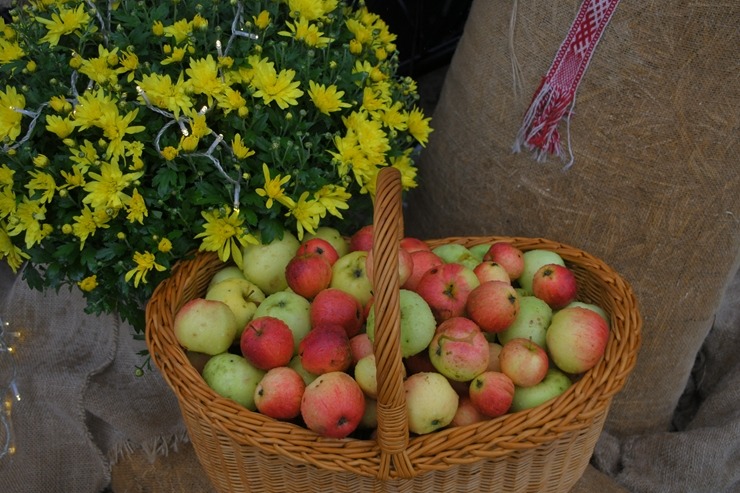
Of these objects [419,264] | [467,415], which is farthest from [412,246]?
[467,415]

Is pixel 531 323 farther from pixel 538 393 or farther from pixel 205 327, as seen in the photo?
pixel 205 327

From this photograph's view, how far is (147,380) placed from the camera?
1.85 metres

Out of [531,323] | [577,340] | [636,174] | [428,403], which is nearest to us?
[428,403]

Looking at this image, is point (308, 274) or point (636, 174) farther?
point (636, 174)

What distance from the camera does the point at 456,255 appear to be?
1459mm

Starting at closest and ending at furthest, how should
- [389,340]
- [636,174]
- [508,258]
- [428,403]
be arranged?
[389,340] < [428,403] < [508,258] < [636,174]

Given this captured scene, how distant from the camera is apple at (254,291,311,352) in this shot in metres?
1.26

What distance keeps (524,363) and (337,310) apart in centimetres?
33

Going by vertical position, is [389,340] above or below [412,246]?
above

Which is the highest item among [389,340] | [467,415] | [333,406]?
[389,340]

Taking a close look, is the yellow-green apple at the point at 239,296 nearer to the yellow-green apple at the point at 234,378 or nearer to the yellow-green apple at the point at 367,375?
the yellow-green apple at the point at 234,378

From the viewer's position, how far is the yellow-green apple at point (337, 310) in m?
1.22

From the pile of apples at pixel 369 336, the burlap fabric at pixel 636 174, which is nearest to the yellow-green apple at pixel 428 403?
the pile of apples at pixel 369 336

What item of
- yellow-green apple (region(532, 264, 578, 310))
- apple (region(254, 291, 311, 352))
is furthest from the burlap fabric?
apple (region(254, 291, 311, 352))
